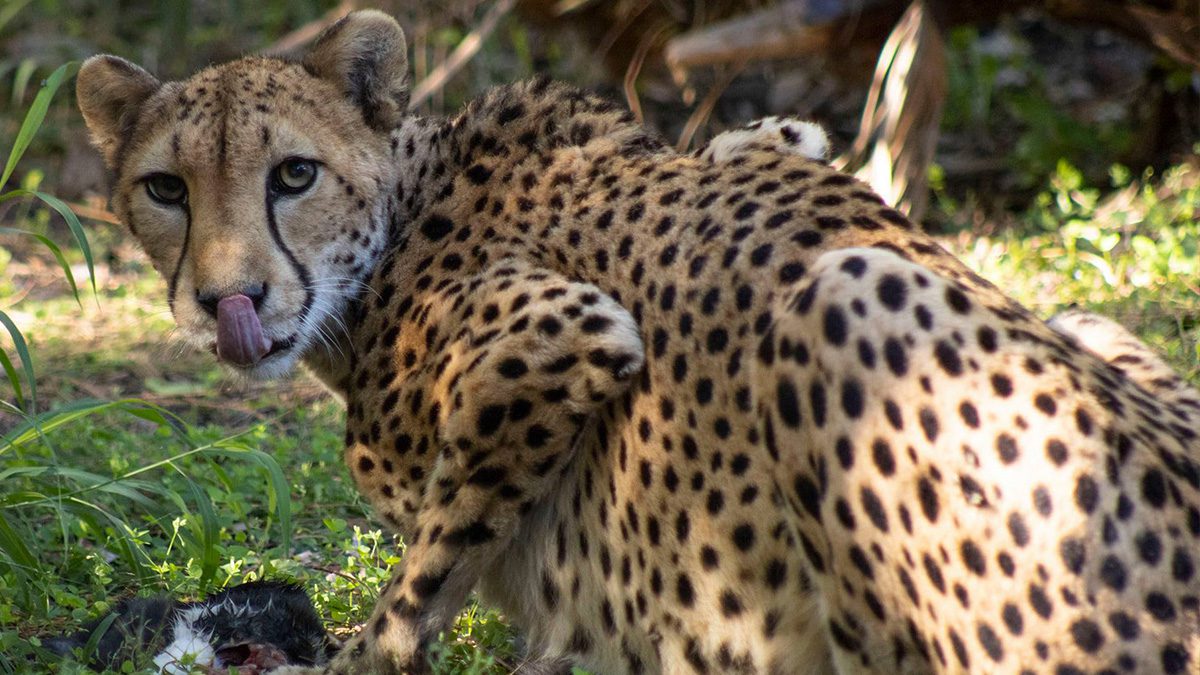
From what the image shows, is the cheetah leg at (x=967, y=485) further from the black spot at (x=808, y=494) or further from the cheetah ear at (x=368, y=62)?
the cheetah ear at (x=368, y=62)

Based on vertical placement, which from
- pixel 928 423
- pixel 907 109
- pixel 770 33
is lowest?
pixel 907 109

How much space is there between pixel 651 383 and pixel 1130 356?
124cm

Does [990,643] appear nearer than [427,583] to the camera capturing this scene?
Yes

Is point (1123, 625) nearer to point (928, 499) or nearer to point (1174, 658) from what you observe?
point (1174, 658)

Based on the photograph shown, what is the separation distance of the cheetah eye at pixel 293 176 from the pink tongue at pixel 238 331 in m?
0.33

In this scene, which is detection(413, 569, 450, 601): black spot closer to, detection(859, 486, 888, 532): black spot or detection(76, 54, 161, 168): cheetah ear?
detection(859, 486, 888, 532): black spot

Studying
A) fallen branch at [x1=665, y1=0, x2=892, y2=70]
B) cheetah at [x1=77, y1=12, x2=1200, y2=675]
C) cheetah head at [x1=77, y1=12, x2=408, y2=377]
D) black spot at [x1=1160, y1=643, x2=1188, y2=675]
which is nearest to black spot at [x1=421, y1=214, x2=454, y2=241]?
cheetah at [x1=77, y1=12, x2=1200, y2=675]

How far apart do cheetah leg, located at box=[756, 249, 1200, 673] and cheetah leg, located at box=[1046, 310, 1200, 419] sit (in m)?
0.54

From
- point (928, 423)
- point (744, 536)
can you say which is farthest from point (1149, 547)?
point (744, 536)

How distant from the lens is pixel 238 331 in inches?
146

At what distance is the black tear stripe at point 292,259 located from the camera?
12.4 feet

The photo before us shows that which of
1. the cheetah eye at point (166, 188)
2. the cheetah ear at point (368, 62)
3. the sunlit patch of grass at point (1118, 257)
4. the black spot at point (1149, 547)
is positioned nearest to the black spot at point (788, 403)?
the black spot at point (1149, 547)

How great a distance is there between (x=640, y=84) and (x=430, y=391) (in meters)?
6.76

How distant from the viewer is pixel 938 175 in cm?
892
